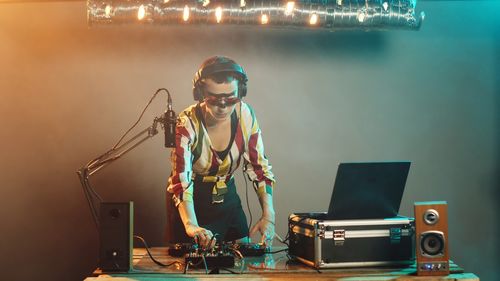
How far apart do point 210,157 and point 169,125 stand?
0.39 m

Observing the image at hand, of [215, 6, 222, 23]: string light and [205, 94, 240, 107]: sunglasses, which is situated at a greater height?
[215, 6, 222, 23]: string light

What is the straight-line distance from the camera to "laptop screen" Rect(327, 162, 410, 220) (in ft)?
11.1

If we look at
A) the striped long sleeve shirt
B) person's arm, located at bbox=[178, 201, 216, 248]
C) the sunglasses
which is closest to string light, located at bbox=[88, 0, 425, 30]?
the sunglasses

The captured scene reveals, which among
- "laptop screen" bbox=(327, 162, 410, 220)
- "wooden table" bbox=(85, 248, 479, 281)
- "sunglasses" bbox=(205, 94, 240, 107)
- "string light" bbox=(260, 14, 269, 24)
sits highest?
"string light" bbox=(260, 14, 269, 24)

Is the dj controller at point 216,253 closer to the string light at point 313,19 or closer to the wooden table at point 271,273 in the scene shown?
the wooden table at point 271,273

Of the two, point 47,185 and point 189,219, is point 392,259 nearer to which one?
point 189,219

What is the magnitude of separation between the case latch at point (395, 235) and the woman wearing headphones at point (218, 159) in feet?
3.95

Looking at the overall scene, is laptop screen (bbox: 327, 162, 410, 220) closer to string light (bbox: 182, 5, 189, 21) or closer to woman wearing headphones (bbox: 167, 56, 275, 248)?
woman wearing headphones (bbox: 167, 56, 275, 248)

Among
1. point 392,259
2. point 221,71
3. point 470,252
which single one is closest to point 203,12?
point 221,71

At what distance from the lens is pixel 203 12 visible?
4.52 m

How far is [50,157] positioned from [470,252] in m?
3.43

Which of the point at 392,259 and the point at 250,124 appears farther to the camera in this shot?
the point at 250,124

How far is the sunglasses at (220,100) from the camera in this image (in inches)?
182

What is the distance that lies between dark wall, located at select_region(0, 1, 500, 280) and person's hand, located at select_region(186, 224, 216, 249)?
475 millimetres
